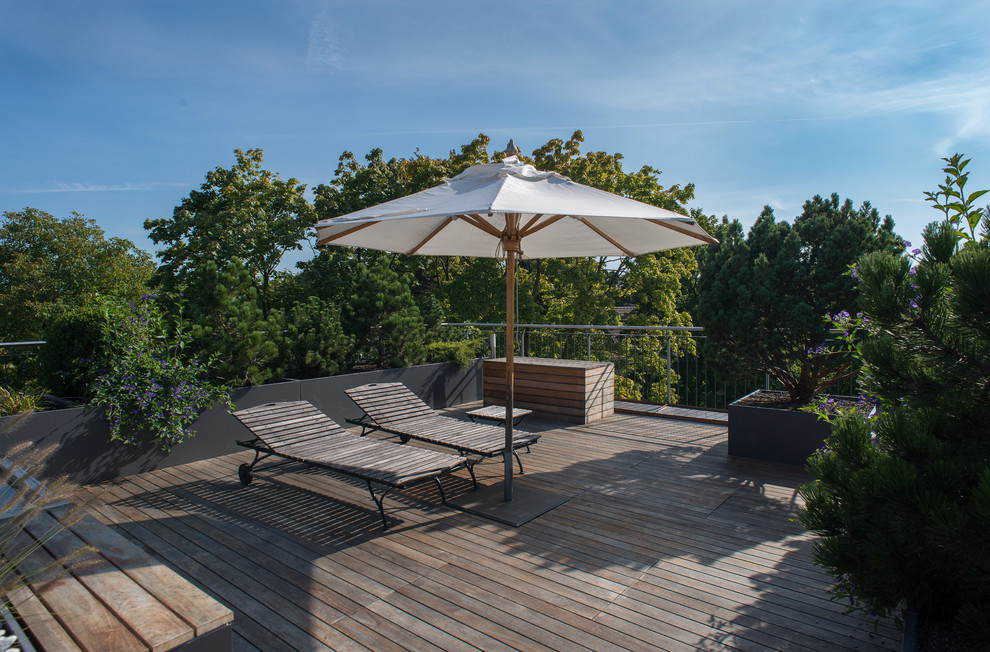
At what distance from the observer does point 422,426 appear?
496 cm

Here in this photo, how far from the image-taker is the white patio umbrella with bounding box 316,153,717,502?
124 inches

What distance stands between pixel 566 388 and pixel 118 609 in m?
5.26

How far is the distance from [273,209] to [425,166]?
4.88 meters

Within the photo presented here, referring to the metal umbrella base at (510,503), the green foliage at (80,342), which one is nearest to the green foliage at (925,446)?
the metal umbrella base at (510,503)

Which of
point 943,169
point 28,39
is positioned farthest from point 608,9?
point 28,39

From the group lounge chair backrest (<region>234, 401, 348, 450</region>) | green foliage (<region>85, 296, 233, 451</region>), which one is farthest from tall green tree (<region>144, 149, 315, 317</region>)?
lounge chair backrest (<region>234, 401, 348, 450</region>)

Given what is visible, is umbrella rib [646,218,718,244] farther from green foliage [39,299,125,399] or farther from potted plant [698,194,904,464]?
green foliage [39,299,125,399]

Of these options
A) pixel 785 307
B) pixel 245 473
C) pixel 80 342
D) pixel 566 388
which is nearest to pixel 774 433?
pixel 785 307

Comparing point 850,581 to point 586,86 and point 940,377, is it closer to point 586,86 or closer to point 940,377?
point 940,377

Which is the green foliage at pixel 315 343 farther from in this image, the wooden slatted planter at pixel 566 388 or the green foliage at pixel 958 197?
the green foliage at pixel 958 197

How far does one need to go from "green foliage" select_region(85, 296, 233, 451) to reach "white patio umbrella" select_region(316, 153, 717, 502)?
1.94 m

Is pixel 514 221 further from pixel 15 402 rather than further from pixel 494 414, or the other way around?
pixel 15 402

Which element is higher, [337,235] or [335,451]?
[337,235]

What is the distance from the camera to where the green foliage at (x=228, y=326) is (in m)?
5.29
